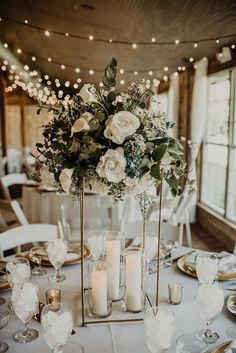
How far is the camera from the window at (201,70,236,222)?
202 inches

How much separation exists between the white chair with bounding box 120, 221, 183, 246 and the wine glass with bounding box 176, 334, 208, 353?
3.71 ft

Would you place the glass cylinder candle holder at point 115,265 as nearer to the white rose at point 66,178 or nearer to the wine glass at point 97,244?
the wine glass at point 97,244

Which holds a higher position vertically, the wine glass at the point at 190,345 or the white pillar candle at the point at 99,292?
the white pillar candle at the point at 99,292

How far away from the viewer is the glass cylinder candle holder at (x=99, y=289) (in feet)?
5.21

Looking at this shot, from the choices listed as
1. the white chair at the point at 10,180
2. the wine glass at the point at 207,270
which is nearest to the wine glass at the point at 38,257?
the wine glass at the point at 207,270

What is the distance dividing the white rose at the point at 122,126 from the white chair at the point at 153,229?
1255mm

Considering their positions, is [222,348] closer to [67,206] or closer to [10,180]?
[67,206]

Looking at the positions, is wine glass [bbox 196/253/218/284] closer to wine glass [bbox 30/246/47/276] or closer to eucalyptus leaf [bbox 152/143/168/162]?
eucalyptus leaf [bbox 152/143/168/162]

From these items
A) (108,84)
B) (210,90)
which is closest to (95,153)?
(108,84)

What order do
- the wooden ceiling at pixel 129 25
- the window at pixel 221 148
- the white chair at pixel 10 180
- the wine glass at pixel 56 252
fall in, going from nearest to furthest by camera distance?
the wine glass at pixel 56 252
the wooden ceiling at pixel 129 25
the window at pixel 221 148
the white chair at pixel 10 180

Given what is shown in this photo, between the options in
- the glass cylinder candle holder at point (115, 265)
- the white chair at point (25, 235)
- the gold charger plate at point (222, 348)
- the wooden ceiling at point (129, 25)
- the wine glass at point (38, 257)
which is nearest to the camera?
the gold charger plate at point (222, 348)

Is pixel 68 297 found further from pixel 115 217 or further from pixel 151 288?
pixel 115 217

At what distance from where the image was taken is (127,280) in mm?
1624

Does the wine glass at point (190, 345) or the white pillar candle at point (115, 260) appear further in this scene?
the white pillar candle at point (115, 260)
